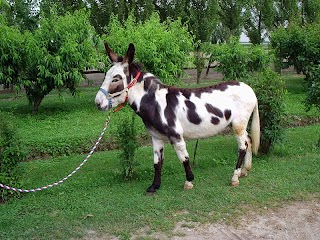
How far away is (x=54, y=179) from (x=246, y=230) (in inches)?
124

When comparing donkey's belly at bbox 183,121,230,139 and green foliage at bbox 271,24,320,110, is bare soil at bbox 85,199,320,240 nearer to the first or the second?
donkey's belly at bbox 183,121,230,139

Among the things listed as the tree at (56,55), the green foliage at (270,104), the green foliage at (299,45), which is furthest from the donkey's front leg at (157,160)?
the green foliage at (299,45)

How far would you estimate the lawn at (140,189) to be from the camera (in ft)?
15.9

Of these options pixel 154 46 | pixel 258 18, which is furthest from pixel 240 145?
pixel 258 18

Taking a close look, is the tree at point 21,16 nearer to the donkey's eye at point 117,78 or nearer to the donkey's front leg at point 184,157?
the donkey's eye at point 117,78

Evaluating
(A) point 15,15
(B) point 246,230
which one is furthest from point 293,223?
(A) point 15,15

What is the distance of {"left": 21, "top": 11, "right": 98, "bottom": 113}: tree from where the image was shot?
34.0 ft

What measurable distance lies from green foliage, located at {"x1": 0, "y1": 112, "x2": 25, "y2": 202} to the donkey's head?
1.32m

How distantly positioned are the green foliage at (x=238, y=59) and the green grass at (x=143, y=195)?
5.74m

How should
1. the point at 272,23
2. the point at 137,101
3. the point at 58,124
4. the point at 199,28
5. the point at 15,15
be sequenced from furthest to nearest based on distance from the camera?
the point at 272,23
the point at 199,28
the point at 15,15
the point at 58,124
the point at 137,101

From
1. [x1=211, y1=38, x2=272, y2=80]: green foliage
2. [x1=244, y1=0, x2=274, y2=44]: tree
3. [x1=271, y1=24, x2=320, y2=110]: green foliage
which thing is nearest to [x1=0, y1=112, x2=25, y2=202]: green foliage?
[x1=211, y1=38, x2=272, y2=80]: green foliage

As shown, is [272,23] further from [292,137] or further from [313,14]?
[292,137]

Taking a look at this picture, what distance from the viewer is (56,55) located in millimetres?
10539

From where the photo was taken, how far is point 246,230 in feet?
15.2
